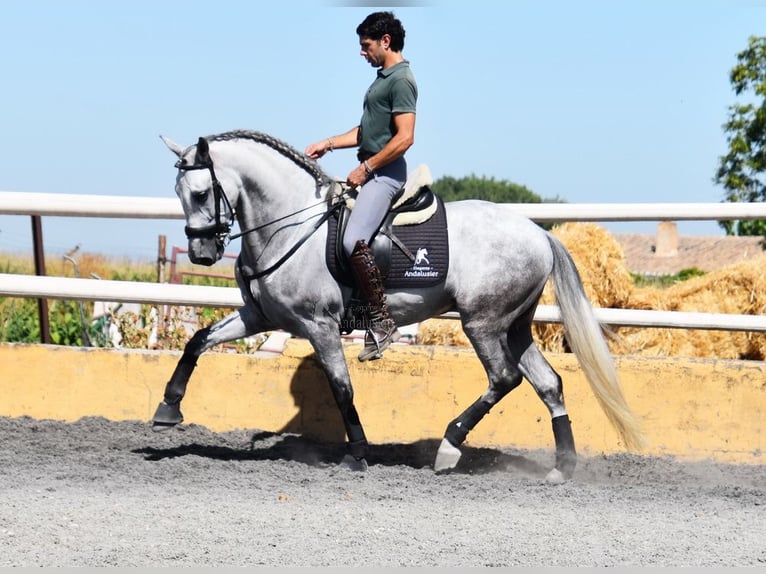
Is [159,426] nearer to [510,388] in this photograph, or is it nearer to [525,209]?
[510,388]

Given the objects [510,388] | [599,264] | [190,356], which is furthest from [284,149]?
[599,264]

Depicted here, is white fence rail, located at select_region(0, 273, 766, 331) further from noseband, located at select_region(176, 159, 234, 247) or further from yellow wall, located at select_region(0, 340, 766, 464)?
noseband, located at select_region(176, 159, 234, 247)

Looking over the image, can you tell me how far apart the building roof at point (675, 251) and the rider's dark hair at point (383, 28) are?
52817 mm

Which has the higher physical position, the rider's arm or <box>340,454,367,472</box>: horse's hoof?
the rider's arm

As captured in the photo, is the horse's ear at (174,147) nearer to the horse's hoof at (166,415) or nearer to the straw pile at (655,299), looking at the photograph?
the horse's hoof at (166,415)

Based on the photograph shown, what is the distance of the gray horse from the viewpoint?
6730 millimetres

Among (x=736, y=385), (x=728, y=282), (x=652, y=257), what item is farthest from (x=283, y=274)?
(x=652, y=257)

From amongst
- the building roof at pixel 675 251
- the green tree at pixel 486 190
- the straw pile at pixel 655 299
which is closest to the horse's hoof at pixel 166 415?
the straw pile at pixel 655 299

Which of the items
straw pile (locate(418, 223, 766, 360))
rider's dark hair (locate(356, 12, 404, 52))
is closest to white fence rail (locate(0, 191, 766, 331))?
rider's dark hair (locate(356, 12, 404, 52))

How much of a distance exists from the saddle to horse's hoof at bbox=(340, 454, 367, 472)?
1043mm

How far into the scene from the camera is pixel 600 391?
7098 mm

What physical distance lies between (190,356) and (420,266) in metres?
1.49

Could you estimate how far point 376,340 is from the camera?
6.70 meters

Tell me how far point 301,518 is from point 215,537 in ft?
1.94
